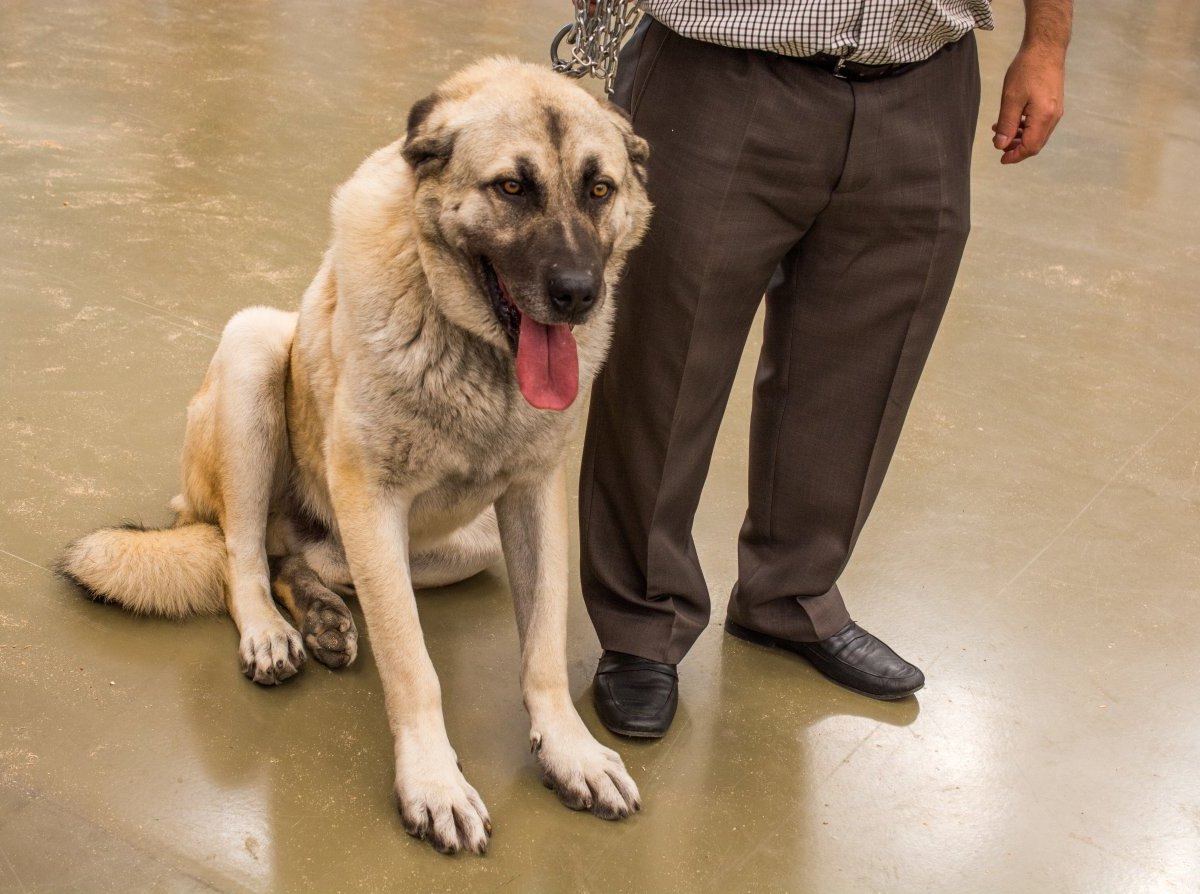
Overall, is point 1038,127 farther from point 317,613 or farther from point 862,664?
point 317,613

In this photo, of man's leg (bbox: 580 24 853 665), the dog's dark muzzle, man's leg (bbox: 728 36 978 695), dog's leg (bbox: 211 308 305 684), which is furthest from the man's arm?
dog's leg (bbox: 211 308 305 684)

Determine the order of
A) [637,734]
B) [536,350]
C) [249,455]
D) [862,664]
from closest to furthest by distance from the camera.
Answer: [536,350]
[637,734]
[249,455]
[862,664]

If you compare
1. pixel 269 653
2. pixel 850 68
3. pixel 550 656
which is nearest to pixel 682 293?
pixel 850 68

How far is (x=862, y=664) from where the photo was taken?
2.67 meters

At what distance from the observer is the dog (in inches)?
82.0

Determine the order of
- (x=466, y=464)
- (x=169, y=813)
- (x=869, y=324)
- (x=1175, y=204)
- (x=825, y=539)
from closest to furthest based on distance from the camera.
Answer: (x=169, y=813) → (x=466, y=464) → (x=869, y=324) → (x=825, y=539) → (x=1175, y=204)

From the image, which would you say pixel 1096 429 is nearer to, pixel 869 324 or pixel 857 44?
pixel 869 324

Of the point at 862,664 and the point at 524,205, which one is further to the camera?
the point at 862,664

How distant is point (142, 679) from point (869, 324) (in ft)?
5.09

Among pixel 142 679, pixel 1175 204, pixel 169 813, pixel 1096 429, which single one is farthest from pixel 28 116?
pixel 1175 204

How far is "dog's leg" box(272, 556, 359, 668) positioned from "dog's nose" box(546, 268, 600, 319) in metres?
0.88

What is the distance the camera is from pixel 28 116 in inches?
199

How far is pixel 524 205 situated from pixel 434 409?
0.40m

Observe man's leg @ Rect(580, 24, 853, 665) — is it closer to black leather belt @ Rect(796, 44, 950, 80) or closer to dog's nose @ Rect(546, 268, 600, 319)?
Result: black leather belt @ Rect(796, 44, 950, 80)
